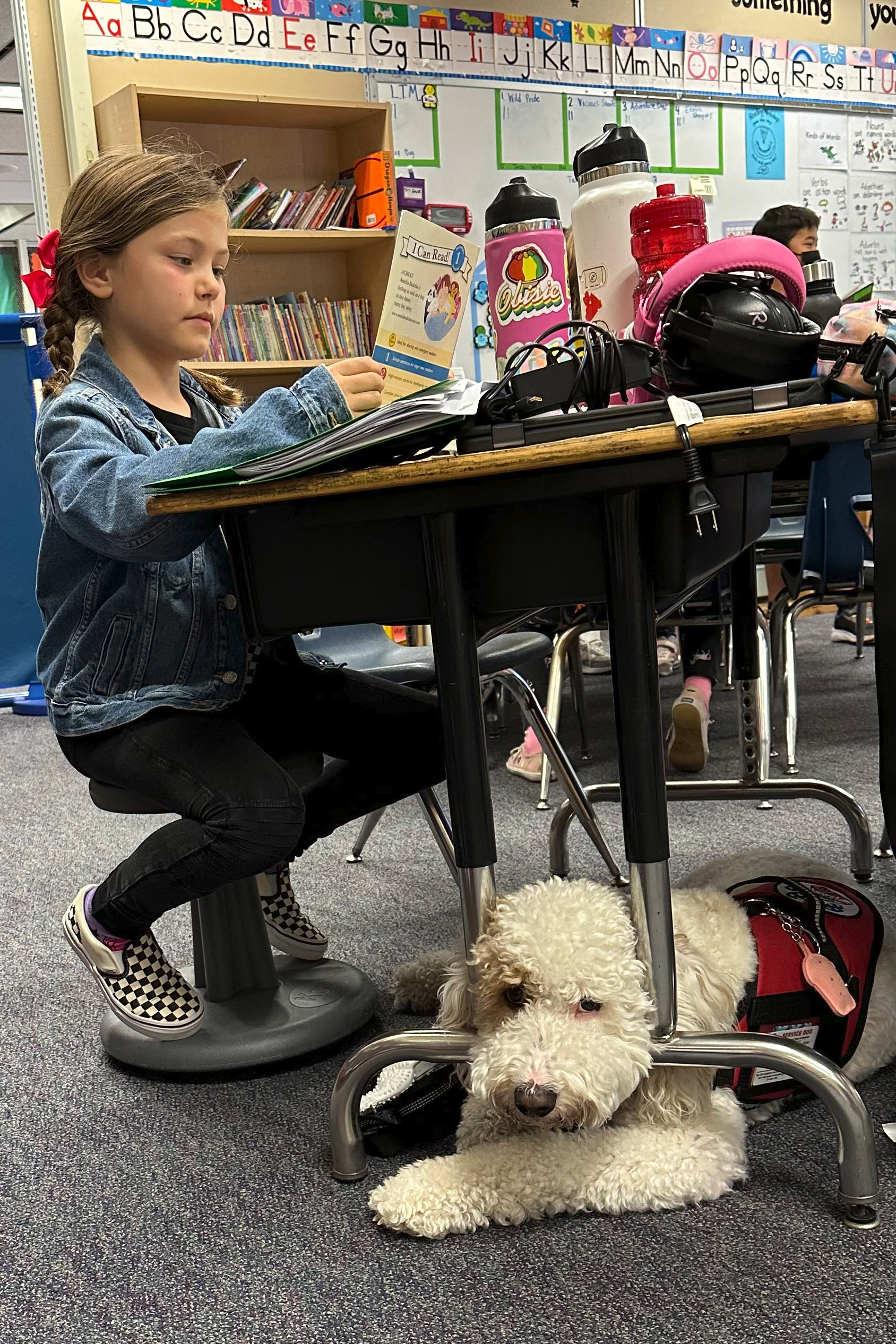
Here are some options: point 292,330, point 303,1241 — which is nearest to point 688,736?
point 303,1241

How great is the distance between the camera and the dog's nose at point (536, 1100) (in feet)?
2.96

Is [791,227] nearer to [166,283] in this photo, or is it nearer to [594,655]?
[594,655]

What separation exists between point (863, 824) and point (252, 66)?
3.67 m

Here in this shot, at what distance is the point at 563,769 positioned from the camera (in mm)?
1653

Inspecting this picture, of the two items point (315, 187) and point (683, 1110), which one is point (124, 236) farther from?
point (315, 187)

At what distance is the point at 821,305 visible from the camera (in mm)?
1689

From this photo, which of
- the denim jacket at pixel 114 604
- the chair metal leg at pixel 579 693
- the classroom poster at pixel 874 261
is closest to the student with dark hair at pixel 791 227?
the chair metal leg at pixel 579 693

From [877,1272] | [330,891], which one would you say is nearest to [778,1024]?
[877,1272]

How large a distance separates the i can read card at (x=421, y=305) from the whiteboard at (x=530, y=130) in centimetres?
396

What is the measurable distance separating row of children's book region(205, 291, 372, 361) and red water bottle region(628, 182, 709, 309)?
2.91 metres

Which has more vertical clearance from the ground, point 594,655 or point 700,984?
point 700,984

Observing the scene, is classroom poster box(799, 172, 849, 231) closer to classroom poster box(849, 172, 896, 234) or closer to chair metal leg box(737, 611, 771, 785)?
classroom poster box(849, 172, 896, 234)

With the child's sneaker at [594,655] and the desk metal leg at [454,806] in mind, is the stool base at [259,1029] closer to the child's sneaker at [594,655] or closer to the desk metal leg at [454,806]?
the desk metal leg at [454,806]

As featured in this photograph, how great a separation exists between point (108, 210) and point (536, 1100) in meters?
1.02
